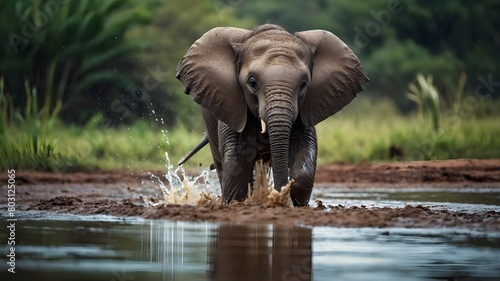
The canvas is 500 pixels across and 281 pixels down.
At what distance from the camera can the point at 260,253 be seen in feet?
27.6

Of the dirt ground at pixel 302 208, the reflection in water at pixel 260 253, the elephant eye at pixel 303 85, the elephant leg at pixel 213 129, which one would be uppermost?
the elephant eye at pixel 303 85

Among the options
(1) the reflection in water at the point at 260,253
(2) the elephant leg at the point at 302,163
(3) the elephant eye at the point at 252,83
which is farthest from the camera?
(2) the elephant leg at the point at 302,163

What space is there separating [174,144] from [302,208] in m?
12.3

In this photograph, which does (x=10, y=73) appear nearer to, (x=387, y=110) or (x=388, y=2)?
(x=387, y=110)

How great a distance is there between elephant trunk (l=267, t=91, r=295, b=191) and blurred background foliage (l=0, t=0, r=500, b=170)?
874 cm

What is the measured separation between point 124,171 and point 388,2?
20186 millimetres

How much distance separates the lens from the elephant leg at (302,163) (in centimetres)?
1177

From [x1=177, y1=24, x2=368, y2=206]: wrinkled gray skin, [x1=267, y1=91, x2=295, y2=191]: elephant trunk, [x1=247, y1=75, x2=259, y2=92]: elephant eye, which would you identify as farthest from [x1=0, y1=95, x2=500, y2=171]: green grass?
[x1=267, y1=91, x2=295, y2=191]: elephant trunk

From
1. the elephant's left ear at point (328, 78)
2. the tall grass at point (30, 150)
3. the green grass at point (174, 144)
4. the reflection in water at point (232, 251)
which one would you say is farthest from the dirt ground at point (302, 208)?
the elephant's left ear at point (328, 78)

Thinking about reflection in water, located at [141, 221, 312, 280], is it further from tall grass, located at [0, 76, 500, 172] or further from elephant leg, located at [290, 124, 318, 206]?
tall grass, located at [0, 76, 500, 172]

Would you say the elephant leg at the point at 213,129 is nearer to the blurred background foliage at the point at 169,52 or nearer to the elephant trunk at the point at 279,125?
the elephant trunk at the point at 279,125

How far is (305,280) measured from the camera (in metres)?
7.23

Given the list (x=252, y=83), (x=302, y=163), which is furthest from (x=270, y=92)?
(x=302, y=163)

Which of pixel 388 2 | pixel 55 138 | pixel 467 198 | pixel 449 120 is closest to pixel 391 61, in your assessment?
pixel 388 2
